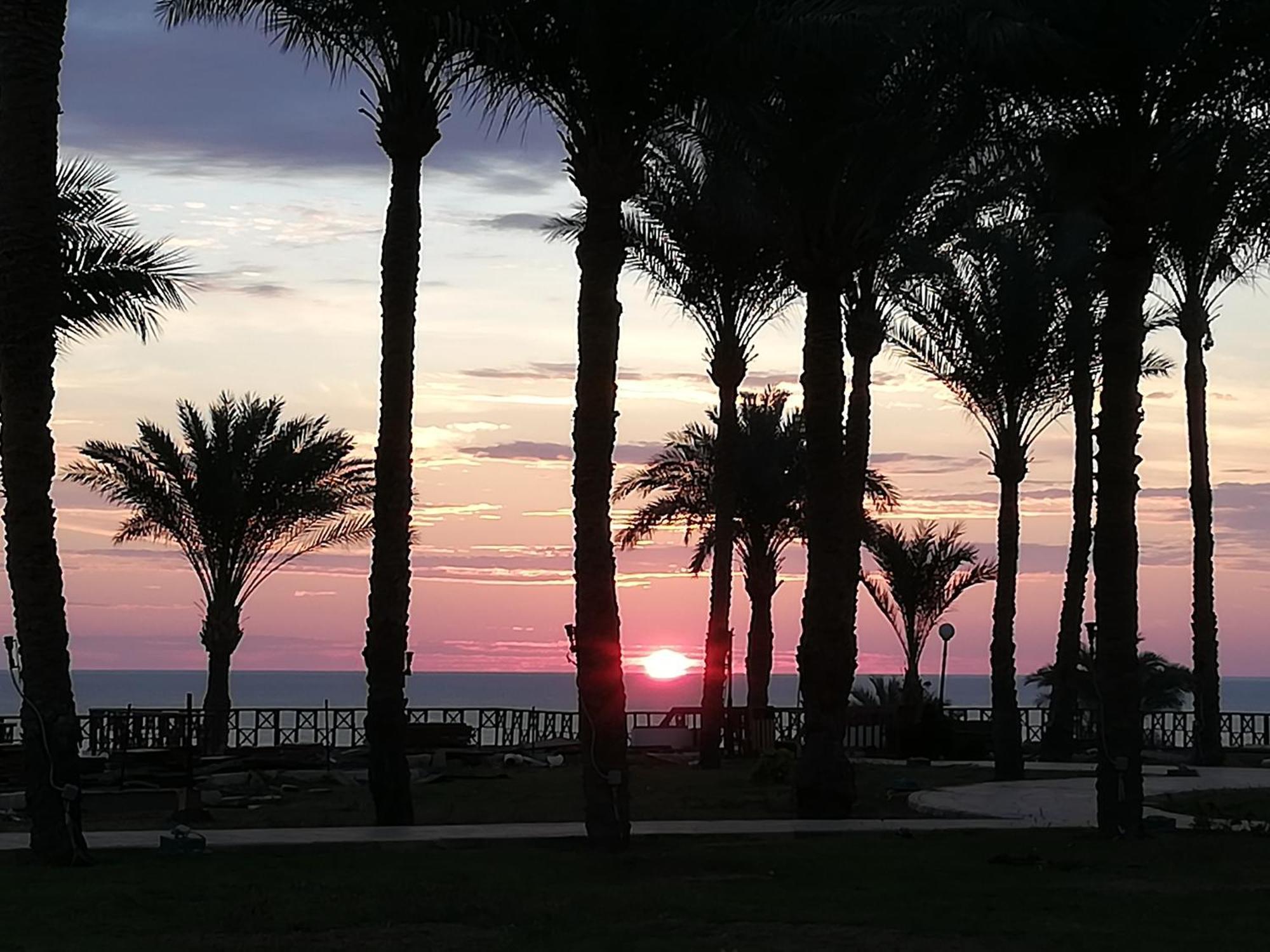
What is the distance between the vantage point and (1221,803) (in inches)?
848

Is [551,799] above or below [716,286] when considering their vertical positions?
below

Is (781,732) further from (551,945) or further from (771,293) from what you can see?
(551,945)

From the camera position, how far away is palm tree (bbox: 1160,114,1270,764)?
61.3 feet

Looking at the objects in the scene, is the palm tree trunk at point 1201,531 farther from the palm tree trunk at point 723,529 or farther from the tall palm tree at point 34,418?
the tall palm tree at point 34,418

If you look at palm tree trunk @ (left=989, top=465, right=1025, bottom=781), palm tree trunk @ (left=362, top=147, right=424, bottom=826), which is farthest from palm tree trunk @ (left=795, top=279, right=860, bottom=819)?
palm tree trunk @ (left=989, top=465, right=1025, bottom=781)

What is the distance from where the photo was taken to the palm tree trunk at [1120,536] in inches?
670

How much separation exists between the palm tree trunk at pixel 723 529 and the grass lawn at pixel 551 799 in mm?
2394

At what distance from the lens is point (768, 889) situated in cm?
1306

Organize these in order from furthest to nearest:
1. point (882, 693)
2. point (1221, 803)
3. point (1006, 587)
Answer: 1. point (882, 693)
2. point (1006, 587)
3. point (1221, 803)

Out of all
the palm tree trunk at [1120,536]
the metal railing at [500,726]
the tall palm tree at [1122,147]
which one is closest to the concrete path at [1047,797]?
the palm tree trunk at [1120,536]

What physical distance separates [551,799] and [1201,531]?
15.7 metres

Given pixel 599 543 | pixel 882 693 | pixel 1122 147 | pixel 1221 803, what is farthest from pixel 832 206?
pixel 882 693

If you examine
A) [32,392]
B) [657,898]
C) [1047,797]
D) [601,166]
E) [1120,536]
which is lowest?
[657,898]

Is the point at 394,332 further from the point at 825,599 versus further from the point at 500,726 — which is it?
the point at 500,726
